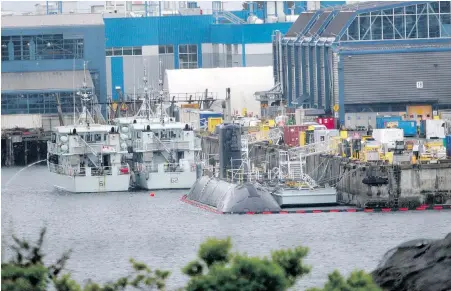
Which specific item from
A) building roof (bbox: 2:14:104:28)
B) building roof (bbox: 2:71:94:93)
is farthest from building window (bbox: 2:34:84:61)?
building roof (bbox: 2:71:94:93)

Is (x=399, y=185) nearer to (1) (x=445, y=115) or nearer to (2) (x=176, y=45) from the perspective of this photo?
(1) (x=445, y=115)

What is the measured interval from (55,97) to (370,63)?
2834cm

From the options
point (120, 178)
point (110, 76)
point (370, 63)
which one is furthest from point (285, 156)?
point (110, 76)

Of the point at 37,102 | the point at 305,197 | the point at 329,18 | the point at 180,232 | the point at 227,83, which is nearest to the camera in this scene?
the point at 180,232

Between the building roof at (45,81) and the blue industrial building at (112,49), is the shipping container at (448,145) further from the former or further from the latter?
the building roof at (45,81)

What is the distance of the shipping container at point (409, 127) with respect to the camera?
255 feet

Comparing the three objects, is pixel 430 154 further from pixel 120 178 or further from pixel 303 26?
pixel 303 26

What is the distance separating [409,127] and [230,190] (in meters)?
18.3

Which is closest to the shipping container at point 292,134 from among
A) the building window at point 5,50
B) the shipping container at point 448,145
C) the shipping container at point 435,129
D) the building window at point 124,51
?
the shipping container at point 435,129

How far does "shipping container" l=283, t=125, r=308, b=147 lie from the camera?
79.6 m

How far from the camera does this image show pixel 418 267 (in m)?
25.1

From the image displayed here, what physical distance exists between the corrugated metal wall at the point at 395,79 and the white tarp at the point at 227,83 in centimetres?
2331

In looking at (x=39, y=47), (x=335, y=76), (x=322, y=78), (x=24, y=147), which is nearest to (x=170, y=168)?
(x=335, y=76)

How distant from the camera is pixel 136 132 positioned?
8181 cm
